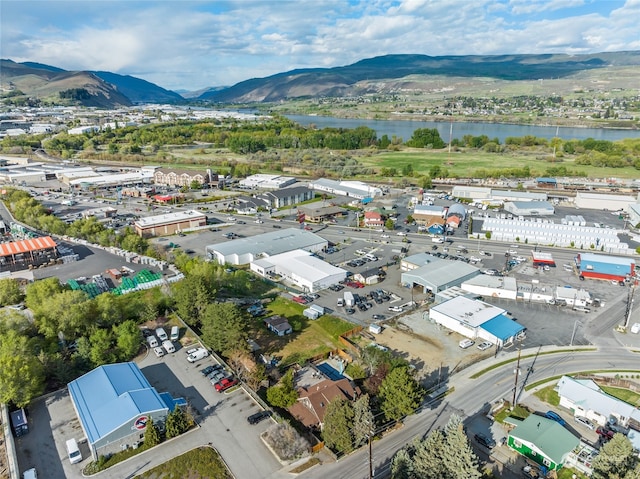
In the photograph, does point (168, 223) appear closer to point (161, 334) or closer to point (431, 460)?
point (161, 334)

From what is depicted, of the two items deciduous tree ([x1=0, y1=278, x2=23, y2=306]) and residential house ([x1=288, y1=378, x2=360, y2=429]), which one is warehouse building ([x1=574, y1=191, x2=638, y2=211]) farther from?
deciduous tree ([x1=0, y1=278, x2=23, y2=306])

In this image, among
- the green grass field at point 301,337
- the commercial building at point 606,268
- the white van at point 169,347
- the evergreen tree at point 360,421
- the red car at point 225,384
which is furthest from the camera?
the commercial building at point 606,268

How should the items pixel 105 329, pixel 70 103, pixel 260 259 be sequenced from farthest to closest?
pixel 70 103, pixel 260 259, pixel 105 329

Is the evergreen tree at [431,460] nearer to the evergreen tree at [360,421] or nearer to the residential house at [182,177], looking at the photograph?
the evergreen tree at [360,421]

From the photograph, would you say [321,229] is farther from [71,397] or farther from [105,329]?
[71,397]

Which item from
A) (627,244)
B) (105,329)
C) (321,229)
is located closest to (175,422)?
(105,329)

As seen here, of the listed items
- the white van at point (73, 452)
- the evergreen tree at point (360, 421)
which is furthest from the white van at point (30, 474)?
the evergreen tree at point (360, 421)

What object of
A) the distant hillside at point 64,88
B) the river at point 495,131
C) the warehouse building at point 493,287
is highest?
the distant hillside at point 64,88

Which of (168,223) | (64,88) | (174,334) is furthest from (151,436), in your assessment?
(64,88)
